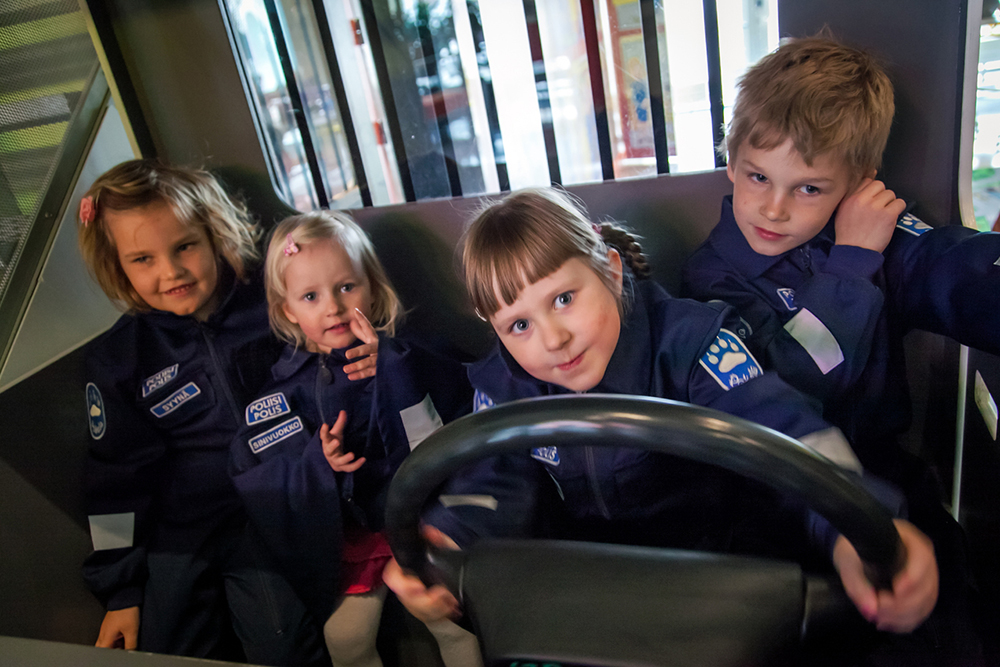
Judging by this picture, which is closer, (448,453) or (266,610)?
(448,453)

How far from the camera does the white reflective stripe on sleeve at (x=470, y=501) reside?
0.69 m

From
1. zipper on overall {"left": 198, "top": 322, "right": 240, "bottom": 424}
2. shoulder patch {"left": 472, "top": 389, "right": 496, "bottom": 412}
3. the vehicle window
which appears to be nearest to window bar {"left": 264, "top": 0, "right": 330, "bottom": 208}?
the vehicle window

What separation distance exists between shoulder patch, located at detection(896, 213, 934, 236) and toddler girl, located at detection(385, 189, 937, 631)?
0.82 ft

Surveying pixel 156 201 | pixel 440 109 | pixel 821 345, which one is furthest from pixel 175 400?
pixel 821 345

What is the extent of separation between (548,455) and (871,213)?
1.70 ft

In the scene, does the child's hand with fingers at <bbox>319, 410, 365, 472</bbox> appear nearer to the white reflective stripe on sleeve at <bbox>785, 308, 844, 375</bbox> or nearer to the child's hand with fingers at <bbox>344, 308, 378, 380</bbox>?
the child's hand with fingers at <bbox>344, 308, 378, 380</bbox>

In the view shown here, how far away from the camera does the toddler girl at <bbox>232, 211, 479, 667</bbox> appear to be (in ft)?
2.95

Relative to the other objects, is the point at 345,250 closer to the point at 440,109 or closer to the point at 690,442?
the point at 440,109

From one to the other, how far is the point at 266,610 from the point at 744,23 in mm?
1070

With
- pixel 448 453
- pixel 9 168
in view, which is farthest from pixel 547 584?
pixel 9 168

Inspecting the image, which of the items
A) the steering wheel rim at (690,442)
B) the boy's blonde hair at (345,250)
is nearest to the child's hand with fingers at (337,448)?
the boy's blonde hair at (345,250)

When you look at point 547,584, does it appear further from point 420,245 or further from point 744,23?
point 744,23

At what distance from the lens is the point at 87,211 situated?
109 centimetres

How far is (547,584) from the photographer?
0.56 metres
